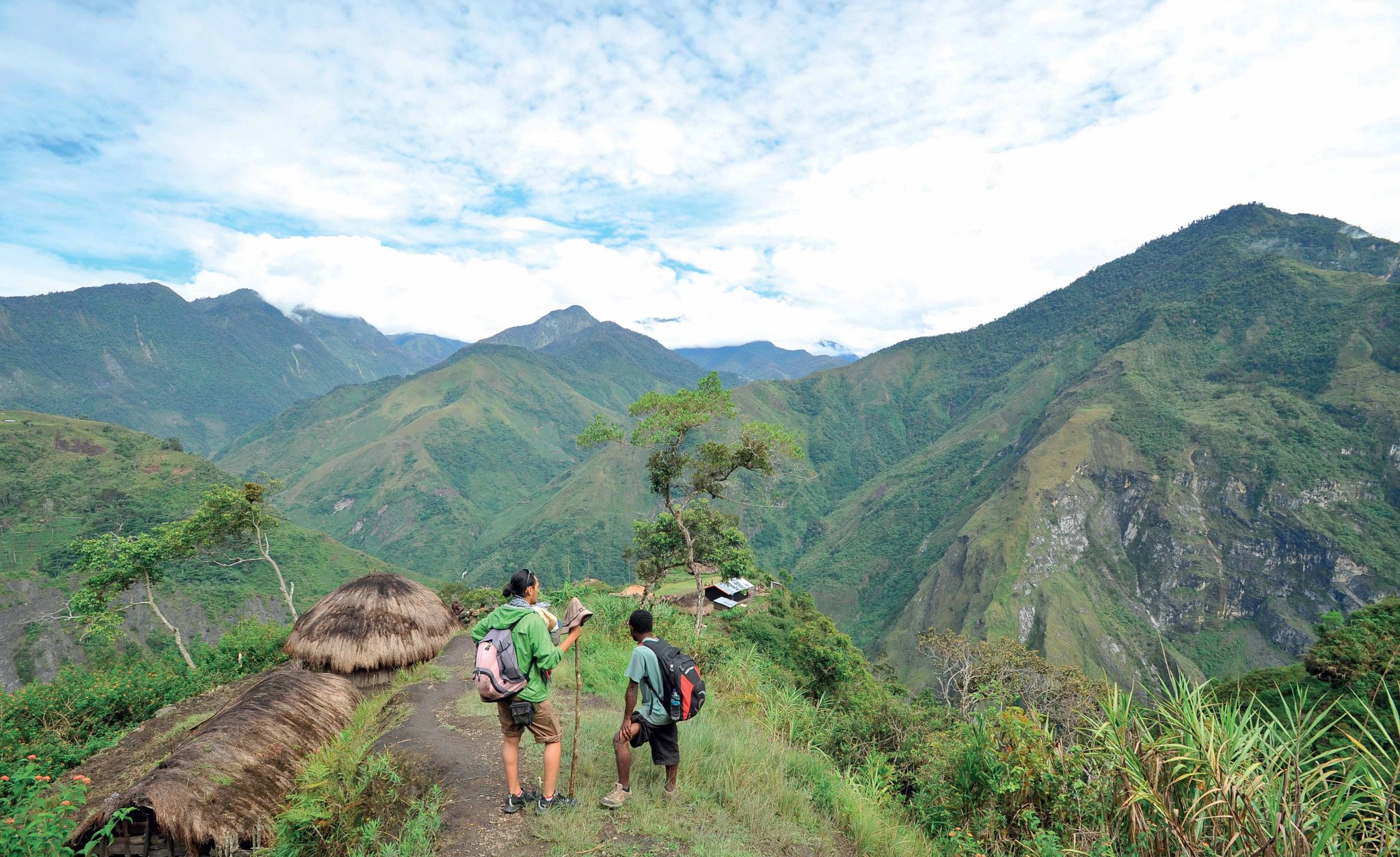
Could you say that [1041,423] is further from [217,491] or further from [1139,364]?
[217,491]

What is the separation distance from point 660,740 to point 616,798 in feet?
1.97

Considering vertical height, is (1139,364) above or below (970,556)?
above

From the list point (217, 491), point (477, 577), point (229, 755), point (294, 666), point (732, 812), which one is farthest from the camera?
point (477, 577)

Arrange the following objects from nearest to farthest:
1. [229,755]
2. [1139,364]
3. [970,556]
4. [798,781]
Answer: [798,781] → [229,755] → [970,556] → [1139,364]

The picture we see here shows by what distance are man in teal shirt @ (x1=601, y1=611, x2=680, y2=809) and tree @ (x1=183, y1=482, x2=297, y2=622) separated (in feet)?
56.9

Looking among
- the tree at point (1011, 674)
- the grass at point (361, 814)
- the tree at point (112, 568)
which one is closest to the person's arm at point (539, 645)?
the grass at point (361, 814)

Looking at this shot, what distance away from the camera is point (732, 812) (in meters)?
5.30

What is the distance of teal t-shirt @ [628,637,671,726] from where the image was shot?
4988 millimetres

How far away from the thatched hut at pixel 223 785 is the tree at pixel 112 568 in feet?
40.1

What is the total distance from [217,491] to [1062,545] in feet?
410

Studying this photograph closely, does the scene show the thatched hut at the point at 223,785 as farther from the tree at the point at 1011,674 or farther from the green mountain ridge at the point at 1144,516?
the green mountain ridge at the point at 1144,516

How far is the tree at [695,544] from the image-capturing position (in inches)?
747

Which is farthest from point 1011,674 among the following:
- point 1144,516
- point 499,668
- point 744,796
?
point 1144,516

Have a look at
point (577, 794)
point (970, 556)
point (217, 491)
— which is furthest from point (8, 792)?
point (970, 556)
